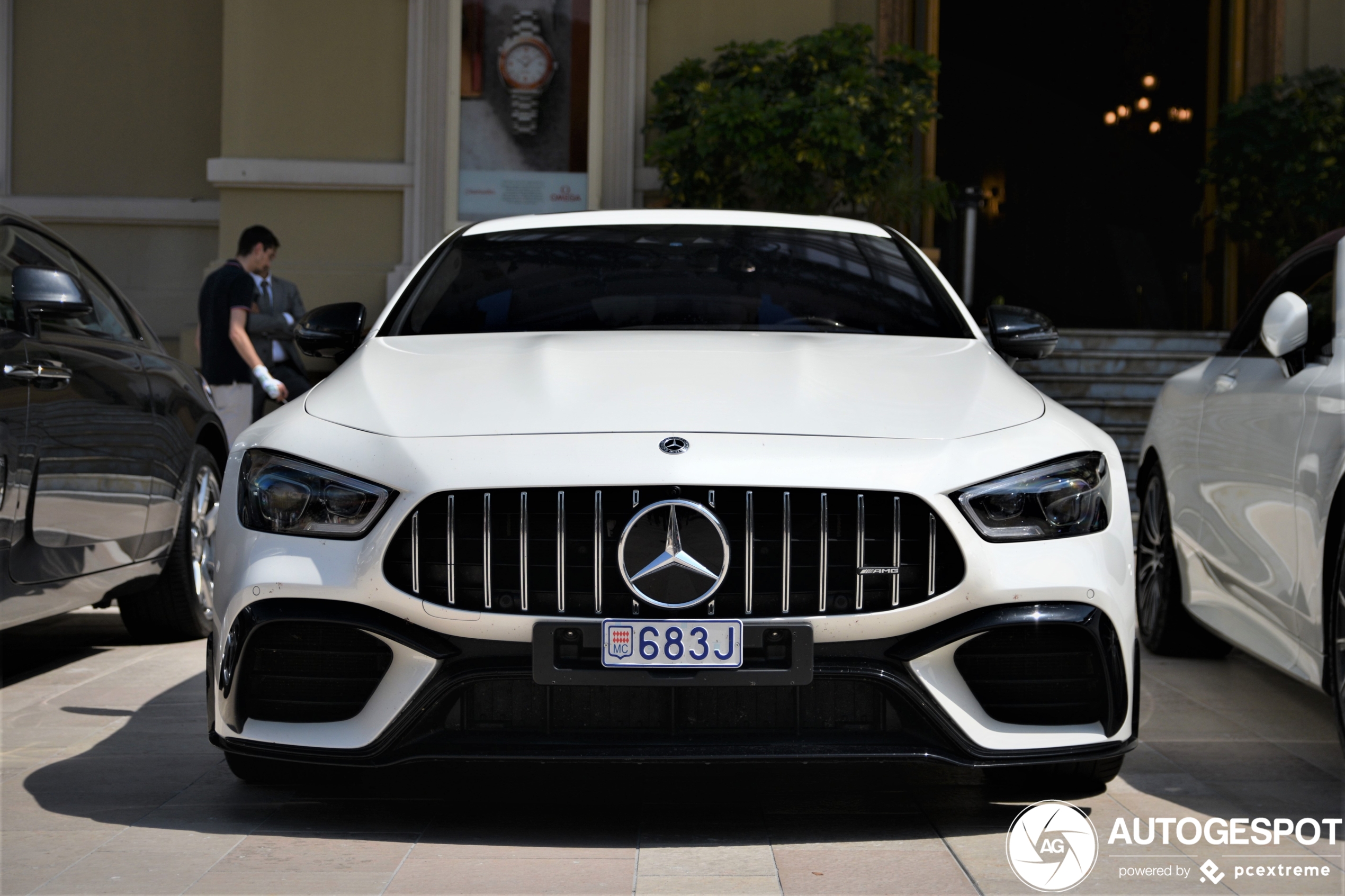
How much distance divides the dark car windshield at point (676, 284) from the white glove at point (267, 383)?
131 inches

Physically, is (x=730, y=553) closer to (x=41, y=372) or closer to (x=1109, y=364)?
(x=41, y=372)

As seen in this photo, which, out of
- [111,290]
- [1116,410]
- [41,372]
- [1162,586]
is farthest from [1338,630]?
[1116,410]

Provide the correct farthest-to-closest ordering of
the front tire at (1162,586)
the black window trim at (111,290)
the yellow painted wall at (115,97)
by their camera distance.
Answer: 1. the yellow painted wall at (115,97)
2. the front tire at (1162,586)
3. the black window trim at (111,290)

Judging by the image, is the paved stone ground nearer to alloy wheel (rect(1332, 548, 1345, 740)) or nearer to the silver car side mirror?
alloy wheel (rect(1332, 548, 1345, 740))

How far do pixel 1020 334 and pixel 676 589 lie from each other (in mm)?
1600

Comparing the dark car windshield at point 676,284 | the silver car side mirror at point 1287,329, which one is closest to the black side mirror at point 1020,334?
the dark car windshield at point 676,284

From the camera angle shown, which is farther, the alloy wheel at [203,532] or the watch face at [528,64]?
the watch face at [528,64]

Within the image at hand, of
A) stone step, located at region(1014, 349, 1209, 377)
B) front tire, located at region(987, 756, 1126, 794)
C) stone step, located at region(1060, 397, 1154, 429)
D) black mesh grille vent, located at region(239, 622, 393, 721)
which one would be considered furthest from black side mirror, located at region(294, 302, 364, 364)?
stone step, located at region(1014, 349, 1209, 377)

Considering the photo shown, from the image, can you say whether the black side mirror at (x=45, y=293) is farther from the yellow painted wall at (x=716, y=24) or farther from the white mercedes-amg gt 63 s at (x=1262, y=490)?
the yellow painted wall at (x=716, y=24)

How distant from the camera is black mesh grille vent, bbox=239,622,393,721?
10.1 ft

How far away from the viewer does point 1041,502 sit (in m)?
3.08

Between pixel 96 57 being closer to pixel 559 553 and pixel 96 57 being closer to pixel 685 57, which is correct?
pixel 685 57

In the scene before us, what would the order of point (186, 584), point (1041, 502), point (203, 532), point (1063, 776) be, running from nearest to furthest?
point (1041, 502) < point (1063, 776) < point (186, 584) < point (203, 532)

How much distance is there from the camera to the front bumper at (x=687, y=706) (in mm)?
2980
